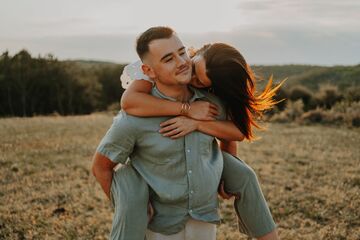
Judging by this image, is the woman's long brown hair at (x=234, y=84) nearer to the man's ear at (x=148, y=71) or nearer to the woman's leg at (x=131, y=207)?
the man's ear at (x=148, y=71)

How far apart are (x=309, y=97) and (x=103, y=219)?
22065mm

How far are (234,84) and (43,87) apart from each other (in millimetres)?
35752

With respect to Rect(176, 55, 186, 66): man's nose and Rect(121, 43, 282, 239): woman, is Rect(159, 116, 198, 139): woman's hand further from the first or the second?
Rect(176, 55, 186, 66): man's nose

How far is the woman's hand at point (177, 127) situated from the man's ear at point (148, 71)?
24 cm

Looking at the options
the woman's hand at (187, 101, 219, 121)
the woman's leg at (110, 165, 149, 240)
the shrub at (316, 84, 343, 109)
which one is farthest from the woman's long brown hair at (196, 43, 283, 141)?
the shrub at (316, 84, 343, 109)

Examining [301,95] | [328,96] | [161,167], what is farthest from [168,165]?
[301,95]

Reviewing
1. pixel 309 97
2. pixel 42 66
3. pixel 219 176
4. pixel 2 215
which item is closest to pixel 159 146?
pixel 219 176

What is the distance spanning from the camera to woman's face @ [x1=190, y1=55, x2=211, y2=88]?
2.47 metres

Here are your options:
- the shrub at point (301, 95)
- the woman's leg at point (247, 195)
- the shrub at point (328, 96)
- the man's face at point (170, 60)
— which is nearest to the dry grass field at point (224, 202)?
the woman's leg at point (247, 195)

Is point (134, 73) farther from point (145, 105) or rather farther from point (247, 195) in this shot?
point (247, 195)

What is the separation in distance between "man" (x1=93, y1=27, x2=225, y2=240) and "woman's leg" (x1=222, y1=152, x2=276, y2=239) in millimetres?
127

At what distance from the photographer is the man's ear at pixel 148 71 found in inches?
93.9

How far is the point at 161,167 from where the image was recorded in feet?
7.80

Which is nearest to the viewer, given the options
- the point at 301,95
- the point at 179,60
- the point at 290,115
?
the point at 179,60
